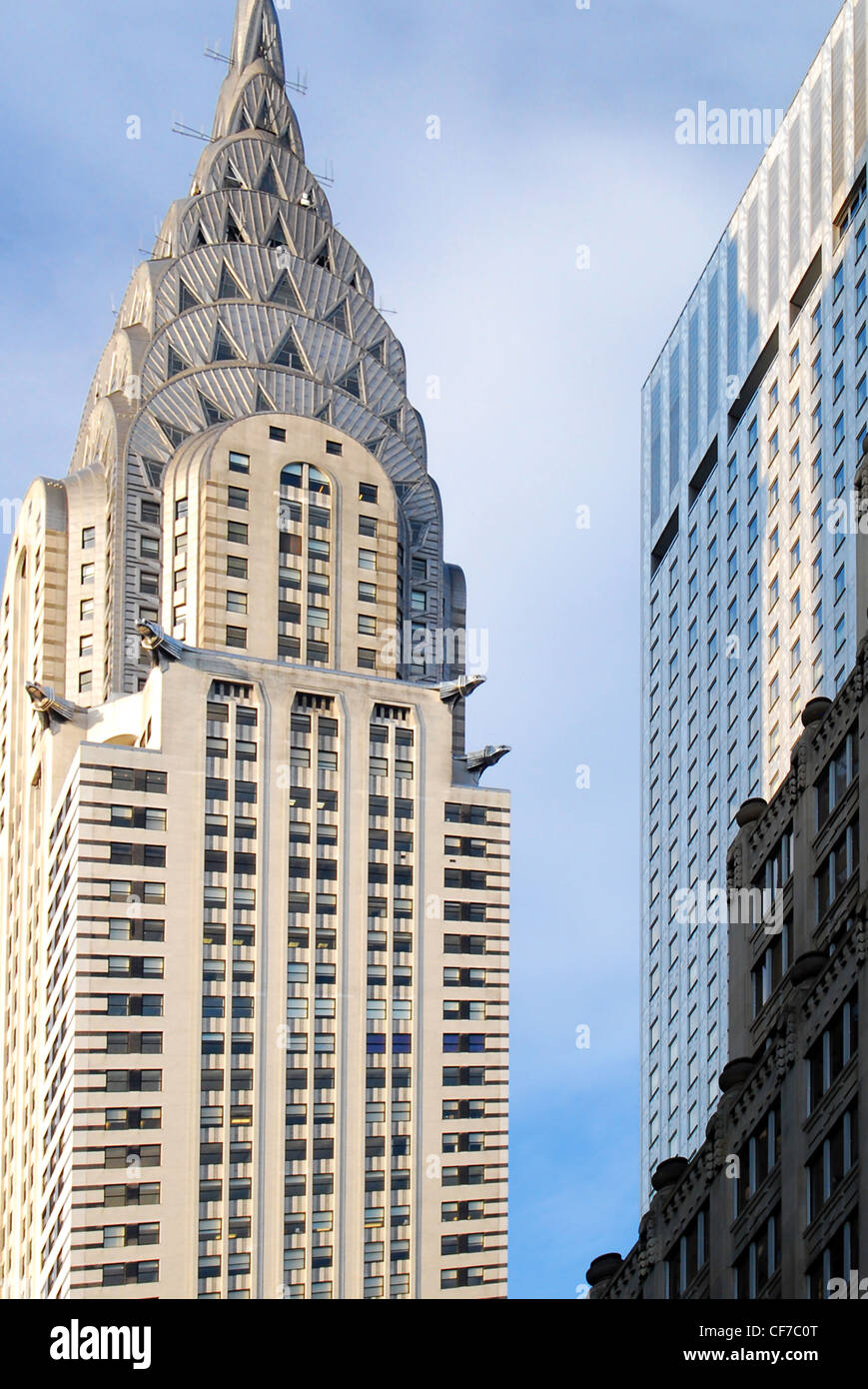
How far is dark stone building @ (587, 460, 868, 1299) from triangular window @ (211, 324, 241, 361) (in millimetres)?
80460

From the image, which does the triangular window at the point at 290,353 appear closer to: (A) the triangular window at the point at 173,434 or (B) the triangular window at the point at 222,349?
(B) the triangular window at the point at 222,349

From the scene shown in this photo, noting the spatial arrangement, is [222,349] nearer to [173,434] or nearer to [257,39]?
[173,434]

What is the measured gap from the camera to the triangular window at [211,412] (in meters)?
132

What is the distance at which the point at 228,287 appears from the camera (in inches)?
5408

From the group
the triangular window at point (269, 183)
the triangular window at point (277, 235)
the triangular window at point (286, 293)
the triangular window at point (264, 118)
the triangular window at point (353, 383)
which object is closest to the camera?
the triangular window at point (353, 383)

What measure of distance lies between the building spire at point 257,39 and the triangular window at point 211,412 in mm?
32549

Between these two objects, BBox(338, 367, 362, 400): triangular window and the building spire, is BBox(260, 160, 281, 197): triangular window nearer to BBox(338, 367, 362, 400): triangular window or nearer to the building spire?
the building spire

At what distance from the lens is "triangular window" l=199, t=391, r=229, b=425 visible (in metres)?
132

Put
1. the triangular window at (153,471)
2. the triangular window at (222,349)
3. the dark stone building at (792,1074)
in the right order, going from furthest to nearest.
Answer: the triangular window at (222,349), the triangular window at (153,471), the dark stone building at (792,1074)

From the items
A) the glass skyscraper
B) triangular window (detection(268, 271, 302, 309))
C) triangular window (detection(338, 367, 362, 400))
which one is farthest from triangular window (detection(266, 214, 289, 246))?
the glass skyscraper

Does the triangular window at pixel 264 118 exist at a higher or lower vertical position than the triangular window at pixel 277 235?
higher

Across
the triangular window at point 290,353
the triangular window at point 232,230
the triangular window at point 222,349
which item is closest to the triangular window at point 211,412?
the triangular window at point 222,349

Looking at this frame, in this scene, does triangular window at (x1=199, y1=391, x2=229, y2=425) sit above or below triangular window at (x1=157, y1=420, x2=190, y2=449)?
above
